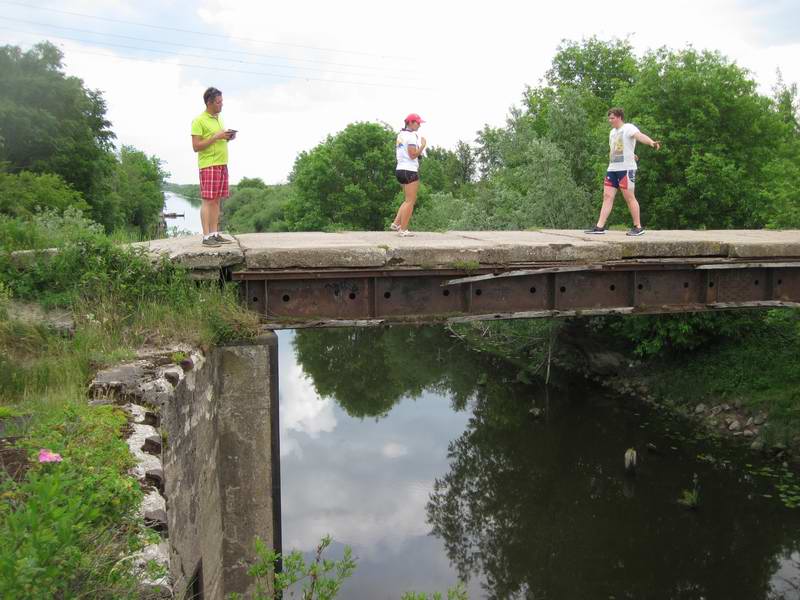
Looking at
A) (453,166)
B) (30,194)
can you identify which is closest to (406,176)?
(30,194)

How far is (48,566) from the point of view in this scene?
7.32 feet

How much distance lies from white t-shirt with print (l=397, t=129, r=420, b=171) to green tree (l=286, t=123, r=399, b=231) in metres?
27.9

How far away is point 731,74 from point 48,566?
2079cm

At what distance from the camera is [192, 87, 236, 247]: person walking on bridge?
6.71 metres

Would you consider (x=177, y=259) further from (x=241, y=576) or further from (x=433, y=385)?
(x=433, y=385)

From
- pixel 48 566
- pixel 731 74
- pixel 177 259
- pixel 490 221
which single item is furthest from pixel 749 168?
pixel 48 566

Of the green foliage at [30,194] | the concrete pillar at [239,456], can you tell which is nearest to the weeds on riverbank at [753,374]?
the concrete pillar at [239,456]

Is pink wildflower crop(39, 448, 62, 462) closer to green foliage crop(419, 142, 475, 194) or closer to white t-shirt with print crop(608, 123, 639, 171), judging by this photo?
white t-shirt with print crop(608, 123, 639, 171)

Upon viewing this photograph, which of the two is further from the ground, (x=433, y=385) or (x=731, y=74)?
(x=731, y=74)

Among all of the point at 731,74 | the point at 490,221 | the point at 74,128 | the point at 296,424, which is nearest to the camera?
the point at 296,424

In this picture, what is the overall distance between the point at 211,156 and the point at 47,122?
91.8 feet

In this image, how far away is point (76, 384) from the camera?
478 centimetres

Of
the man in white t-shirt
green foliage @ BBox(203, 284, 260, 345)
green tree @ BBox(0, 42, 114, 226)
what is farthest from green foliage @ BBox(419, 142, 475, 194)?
green foliage @ BBox(203, 284, 260, 345)

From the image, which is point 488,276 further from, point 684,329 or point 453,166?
point 453,166
